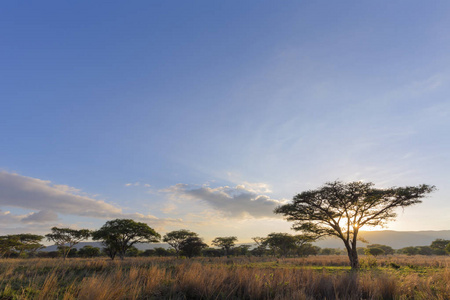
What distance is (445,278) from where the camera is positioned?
774 centimetres

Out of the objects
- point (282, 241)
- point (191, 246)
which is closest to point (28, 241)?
point (191, 246)

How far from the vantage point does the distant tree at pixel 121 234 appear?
4537 centimetres

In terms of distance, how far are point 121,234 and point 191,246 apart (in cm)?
1934

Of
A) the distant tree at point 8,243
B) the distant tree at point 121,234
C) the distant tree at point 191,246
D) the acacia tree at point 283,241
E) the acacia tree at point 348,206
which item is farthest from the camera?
the acacia tree at point 283,241

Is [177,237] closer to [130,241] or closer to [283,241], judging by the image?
[130,241]

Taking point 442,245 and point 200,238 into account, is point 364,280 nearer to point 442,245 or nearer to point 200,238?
point 200,238

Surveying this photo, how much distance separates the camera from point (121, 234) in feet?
153

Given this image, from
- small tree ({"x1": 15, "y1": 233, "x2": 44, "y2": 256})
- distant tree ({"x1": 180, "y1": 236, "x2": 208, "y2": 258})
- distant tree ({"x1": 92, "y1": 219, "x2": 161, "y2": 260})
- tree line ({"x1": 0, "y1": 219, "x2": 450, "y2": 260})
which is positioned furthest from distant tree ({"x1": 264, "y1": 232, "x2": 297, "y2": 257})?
small tree ({"x1": 15, "y1": 233, "x2": 44, "y2": 256})

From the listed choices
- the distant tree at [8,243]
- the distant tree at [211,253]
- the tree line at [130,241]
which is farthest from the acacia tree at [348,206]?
the distant tree at [8,243]

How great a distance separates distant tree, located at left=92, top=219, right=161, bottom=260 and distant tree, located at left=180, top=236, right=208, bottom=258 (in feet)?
42.7

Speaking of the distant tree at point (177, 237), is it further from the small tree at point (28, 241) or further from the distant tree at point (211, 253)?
the small tree at point (28, 241)

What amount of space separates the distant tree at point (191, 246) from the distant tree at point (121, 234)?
42.7 feet

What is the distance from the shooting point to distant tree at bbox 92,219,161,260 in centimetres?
4537

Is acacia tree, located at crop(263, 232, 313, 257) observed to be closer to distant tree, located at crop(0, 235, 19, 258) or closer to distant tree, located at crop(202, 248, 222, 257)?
distant tree, located at crop(202, 248, 222, 257)
